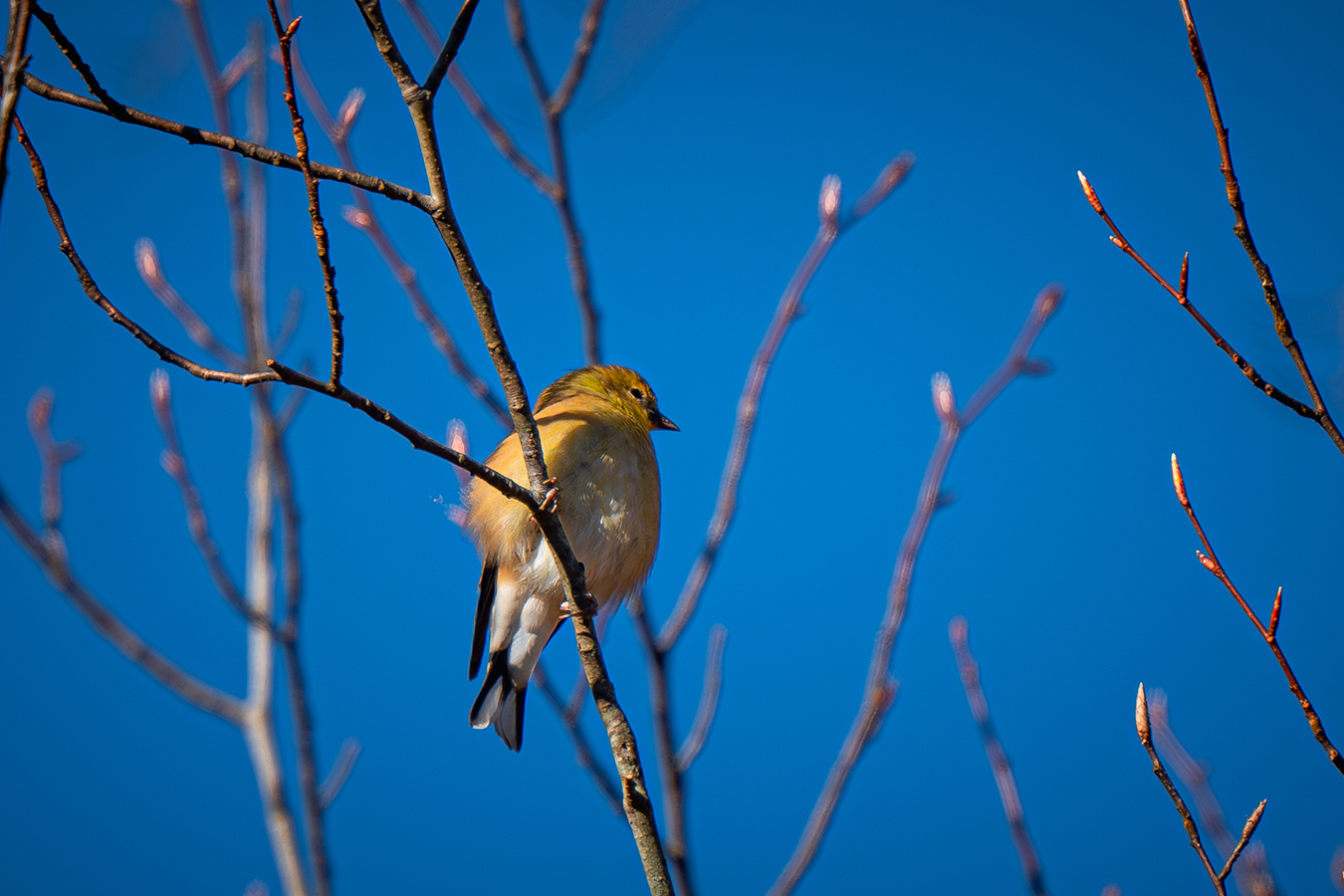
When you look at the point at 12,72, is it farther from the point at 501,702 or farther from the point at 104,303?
the point at 501,702

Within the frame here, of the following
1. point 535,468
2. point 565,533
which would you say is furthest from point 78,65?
point 565,533

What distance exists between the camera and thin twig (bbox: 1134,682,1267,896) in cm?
135

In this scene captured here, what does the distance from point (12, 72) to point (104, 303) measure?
48cm

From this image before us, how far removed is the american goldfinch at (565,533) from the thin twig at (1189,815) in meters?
2.21

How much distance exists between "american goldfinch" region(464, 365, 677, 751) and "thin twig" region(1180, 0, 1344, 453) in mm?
2440

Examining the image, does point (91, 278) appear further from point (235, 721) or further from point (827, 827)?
point (235, 721)

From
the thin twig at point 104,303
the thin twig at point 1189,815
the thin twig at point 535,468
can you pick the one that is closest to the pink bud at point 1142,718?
the thin twig at point 1189,815

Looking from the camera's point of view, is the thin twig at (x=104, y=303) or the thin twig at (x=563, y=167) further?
the thin twig at (x=563, y=167)

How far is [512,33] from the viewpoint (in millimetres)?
3076

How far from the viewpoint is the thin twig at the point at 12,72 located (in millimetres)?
1139

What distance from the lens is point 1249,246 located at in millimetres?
1301

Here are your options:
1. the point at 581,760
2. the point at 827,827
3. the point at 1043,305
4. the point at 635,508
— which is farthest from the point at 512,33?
the point at 827,827

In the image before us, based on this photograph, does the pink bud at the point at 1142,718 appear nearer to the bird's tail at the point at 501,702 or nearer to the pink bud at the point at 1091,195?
the pink bud at the point at 1091,195

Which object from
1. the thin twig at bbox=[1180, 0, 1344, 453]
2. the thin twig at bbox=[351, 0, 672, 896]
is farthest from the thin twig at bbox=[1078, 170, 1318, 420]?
the thin twig at bbox=[351, 0, 672, 896]
